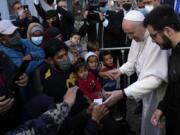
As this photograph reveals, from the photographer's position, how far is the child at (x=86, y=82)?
382 centimetres

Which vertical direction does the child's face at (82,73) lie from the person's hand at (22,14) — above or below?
below

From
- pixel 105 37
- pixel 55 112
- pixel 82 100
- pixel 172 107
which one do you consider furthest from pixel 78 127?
pixel 105 37

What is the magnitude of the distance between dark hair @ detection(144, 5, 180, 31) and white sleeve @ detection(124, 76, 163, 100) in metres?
0.58

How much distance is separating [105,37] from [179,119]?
3825 mm

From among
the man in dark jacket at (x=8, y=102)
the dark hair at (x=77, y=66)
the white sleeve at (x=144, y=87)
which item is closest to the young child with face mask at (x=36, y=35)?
the dark hair at (x=77, y=66)

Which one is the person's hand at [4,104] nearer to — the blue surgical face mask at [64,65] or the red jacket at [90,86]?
the blue surgical face mask at [64,65]

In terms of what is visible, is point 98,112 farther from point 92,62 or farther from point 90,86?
point 92,62

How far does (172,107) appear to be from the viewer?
2.70 metres

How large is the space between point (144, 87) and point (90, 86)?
1.07m

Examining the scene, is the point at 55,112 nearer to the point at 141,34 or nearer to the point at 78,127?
the point at 78,127

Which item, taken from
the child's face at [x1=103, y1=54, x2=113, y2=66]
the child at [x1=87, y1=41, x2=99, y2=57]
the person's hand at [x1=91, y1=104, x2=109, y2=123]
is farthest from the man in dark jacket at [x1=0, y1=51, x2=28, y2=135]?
the child at [x1=87, y1=41, x2=99, y2=57]

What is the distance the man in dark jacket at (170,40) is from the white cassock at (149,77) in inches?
6.7

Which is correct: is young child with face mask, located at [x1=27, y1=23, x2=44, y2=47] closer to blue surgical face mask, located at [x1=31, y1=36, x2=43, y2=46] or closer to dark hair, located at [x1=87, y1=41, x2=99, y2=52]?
blue surgical face mask, located at [x1=31, y1=36, x2=43, y2=46]

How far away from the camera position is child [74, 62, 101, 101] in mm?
3823
